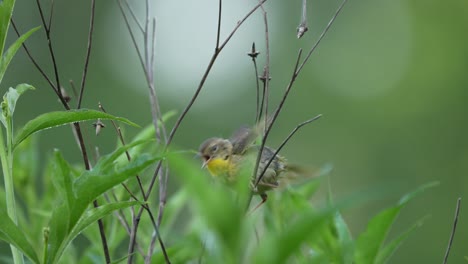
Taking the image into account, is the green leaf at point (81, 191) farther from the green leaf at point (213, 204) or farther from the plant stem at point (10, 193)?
the green leaf at point (213, 204)

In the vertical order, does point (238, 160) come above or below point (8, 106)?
below

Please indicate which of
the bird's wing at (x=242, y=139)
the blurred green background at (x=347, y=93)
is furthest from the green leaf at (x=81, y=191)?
the blurred green background at (x=347, y=93)

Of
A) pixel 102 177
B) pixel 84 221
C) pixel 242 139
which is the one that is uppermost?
pixel 102 177

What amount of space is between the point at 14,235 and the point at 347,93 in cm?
1701

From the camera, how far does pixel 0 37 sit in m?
1.30

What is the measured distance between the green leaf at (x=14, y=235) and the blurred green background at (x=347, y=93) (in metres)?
10.2

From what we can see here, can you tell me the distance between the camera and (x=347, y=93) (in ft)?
58.5

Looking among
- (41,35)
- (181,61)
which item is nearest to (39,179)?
(181,61)

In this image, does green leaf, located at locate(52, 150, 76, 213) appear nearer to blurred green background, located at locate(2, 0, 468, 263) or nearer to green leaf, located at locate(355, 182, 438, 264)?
green leaf, located at locate(355, 182, 438, 264)

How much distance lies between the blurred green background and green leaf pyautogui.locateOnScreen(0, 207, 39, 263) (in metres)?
10.2

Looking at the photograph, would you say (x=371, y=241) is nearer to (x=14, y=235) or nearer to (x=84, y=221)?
(x=84, y=221)

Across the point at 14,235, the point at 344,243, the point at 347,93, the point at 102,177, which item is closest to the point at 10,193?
the point at 14,235

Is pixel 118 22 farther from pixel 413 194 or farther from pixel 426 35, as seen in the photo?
pixel 413 194

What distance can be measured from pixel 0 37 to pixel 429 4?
15955 mm
